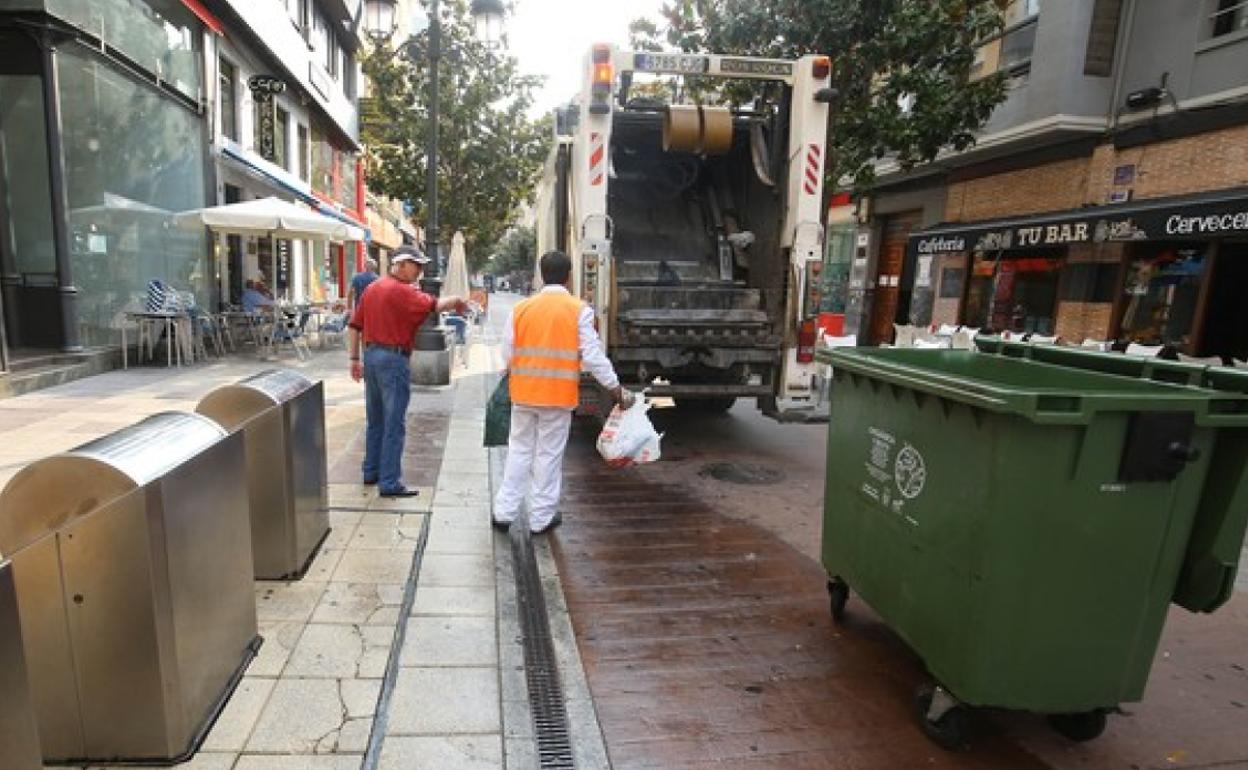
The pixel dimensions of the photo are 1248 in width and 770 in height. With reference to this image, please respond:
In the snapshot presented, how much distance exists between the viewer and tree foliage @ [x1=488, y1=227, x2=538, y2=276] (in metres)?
60.6

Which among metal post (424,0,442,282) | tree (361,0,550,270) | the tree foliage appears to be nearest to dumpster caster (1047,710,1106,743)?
metal post (424,0,442,282)

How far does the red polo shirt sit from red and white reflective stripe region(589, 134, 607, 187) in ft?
6.96

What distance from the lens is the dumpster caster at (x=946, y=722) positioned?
273 centimetres

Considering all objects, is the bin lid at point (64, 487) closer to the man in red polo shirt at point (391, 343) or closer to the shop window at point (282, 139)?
the man in red polo shirt at point (391, 343)

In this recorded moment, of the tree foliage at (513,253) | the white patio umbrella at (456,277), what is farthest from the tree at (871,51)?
the tree foliage at (513,253)

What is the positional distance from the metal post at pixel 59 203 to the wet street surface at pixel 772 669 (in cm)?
720

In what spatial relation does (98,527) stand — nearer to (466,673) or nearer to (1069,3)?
(466,673)

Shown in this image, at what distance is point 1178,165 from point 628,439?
405 inches

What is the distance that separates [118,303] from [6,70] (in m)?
2.96

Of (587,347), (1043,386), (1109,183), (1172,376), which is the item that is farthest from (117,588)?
A: (1109,183)

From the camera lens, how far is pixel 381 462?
16.8 feet

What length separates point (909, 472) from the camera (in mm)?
2936

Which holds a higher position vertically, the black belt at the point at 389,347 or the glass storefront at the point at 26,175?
the glass storefront at the point at 26,175

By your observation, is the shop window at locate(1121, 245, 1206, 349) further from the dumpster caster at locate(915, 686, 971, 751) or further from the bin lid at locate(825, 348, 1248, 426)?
the dumpster caster at locate(915, 686, 971, 751)
